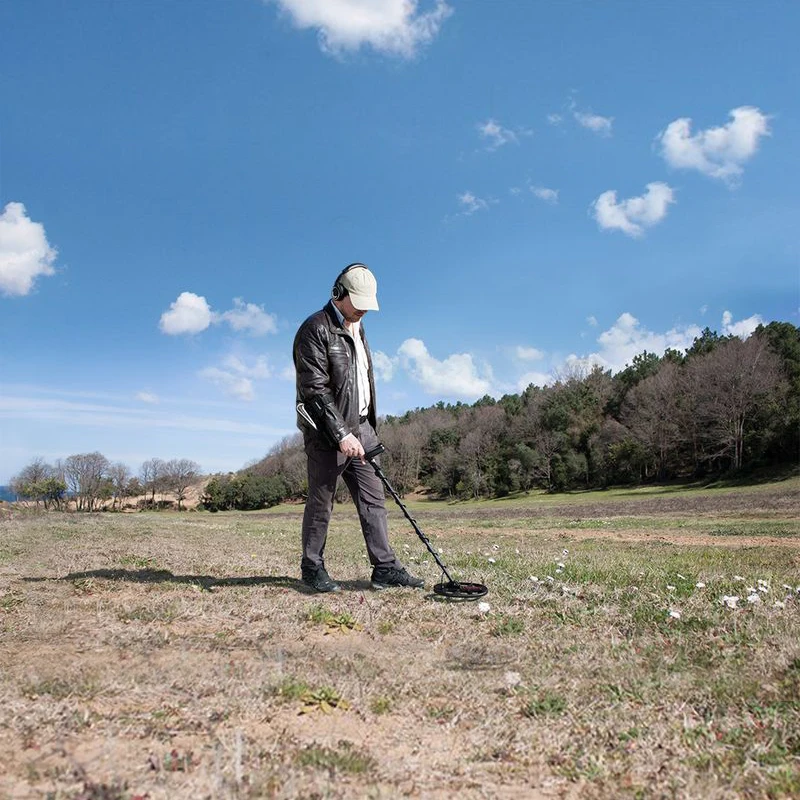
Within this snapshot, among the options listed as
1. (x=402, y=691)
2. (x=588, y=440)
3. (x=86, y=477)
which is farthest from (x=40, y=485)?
(x=402, y=691)

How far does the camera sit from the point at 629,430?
65.4 meters

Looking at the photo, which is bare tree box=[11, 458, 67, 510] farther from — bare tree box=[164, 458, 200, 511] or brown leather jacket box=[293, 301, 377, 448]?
brown leather jacket box=[293, 301, 377, 448]

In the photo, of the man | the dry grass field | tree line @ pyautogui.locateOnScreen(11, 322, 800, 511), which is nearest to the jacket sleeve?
the man

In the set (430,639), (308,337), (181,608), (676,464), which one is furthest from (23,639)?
(676,464)

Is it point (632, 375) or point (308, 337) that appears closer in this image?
point (308, 337)

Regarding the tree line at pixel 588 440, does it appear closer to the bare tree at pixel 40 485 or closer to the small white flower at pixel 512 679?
the bare tree at pixel 40 485

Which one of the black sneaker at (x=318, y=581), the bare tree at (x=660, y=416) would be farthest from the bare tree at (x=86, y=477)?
the black sneaker at (x=318, y=581)

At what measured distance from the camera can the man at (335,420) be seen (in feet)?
18.7

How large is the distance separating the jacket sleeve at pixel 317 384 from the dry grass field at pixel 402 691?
5.24ft

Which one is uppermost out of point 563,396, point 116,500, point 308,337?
point 563,396

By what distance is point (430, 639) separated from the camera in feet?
13.9

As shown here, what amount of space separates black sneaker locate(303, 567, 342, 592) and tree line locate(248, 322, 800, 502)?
179 ft

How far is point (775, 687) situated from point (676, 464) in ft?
224

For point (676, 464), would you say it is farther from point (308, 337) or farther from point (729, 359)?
point (308, 337)
